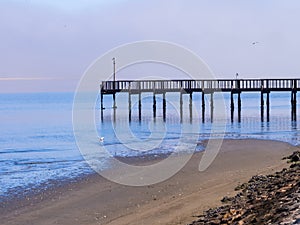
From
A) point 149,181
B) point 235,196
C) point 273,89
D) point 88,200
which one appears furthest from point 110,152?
point 273,89

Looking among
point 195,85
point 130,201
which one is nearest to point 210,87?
point 195,85

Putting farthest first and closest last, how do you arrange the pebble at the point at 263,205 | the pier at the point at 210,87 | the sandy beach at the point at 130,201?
the pier at the point at 210,87
the sandy beach at the point at 130,201
the pebble at the point at 263,205

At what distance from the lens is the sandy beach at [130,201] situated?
11016 millimetres

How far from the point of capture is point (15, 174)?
1881cm

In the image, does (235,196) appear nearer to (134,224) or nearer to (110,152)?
(134,224)

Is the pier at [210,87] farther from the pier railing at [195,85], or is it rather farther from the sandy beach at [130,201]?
the sandy beach at [130,201]

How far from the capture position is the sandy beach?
434 inches

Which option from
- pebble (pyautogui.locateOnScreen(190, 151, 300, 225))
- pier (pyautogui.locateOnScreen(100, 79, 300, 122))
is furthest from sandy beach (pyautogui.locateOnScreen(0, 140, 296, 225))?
pier (pyautogui.locateOnScreen(100, 79, 300, 122))

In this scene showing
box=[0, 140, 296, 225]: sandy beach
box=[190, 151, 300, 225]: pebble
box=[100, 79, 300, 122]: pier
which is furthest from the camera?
box=[100, 79, 300, 122]: pier

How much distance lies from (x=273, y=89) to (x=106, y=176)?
3674cm

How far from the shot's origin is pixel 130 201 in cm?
1283

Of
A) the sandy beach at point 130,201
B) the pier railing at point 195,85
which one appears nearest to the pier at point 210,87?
the pier railing at point 195,85

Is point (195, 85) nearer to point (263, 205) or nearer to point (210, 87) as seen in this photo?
point (210, 87)

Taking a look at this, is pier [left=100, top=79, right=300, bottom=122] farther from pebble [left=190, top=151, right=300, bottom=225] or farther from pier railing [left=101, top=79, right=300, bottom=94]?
pebble [left=190, top=151, right=300, bottom=225]
